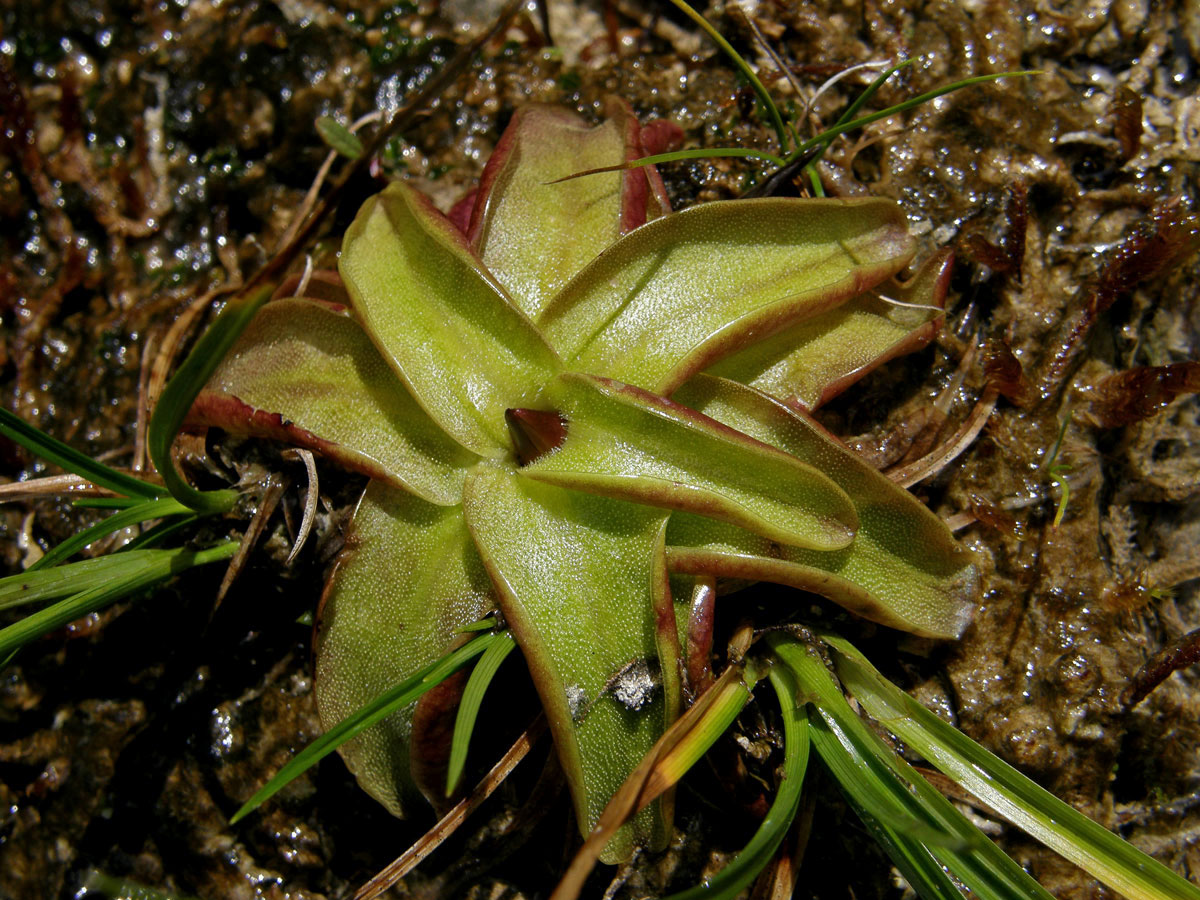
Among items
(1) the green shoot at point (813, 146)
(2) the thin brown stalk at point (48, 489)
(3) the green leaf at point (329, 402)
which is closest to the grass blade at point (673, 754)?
(3) the green leaf at point (329, 402)

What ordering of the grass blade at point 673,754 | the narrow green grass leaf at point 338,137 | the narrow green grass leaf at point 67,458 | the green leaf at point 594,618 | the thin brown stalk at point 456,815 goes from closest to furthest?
the grass blade at point 673,754
the narrow green grass leaf at point 67,458
the green leaf at point 594,618
the thin brown stalk at point 456,815
the narrow green grass leaf at point 338,137

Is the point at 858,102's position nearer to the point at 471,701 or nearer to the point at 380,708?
the point at 471,701

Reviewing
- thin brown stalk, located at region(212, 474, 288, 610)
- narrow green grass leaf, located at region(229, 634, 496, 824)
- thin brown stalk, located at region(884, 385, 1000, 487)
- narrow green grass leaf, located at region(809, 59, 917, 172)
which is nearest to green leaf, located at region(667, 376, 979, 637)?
thin brown stalk, located at region(884, 385, 1000, 487)

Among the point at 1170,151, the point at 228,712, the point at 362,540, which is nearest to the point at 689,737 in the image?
the point at 362,540

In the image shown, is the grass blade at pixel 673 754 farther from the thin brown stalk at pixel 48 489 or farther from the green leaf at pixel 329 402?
the thin brown stalk at pixel 48 489

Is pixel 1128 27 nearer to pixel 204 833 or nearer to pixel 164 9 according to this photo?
pixel 164 9

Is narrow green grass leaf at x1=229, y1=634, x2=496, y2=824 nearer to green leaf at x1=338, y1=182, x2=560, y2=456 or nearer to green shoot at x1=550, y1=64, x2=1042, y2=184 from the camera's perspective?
green leaf at x1=338, y1=182, x2=560, y2=456

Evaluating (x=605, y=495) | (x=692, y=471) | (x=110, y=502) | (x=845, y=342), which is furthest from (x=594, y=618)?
(x=110, y=502)
